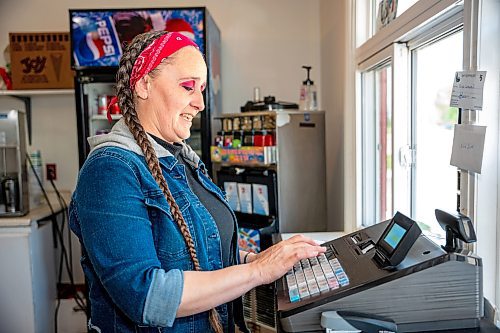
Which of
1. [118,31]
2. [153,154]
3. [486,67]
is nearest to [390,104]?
[486,67]

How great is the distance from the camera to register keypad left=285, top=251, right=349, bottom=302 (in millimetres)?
968

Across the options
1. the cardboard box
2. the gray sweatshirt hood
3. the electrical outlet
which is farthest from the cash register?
the electrical outlet

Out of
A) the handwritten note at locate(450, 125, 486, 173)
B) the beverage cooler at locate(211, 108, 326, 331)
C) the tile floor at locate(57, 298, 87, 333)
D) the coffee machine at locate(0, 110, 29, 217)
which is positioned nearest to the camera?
the handwritten note at locate(450, 125, 486, 173)

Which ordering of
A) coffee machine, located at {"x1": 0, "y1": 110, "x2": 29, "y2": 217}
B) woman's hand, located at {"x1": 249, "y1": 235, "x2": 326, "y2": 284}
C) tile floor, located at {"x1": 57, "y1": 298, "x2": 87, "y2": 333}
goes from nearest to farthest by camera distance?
woman's hand, located at {"x1": 249, "y1": 235, "x2": 326, "y2": 284}, coffee machine, located at {"x1": 0, "y1": 110, "x2": 29, "y2": 217}, tile floor, located at {"x1": 57, "y1": 298, "x2": 87, "y2": 333}

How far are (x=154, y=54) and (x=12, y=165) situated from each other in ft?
7.63

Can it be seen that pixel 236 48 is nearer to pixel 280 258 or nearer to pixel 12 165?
pixel 12 165

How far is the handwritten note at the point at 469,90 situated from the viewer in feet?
3.95

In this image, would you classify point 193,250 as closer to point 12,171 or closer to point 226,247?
point 226,247

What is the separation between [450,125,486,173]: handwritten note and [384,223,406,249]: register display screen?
1.01ft

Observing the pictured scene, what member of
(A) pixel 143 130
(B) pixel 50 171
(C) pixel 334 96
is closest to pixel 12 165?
(B) pixel 50 171

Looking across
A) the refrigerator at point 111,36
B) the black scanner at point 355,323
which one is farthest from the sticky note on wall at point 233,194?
the black scanner at point 355,323

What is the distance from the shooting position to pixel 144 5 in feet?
11.8

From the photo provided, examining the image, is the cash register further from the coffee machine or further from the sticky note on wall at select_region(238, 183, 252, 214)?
the coffee machine

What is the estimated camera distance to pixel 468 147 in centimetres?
126
